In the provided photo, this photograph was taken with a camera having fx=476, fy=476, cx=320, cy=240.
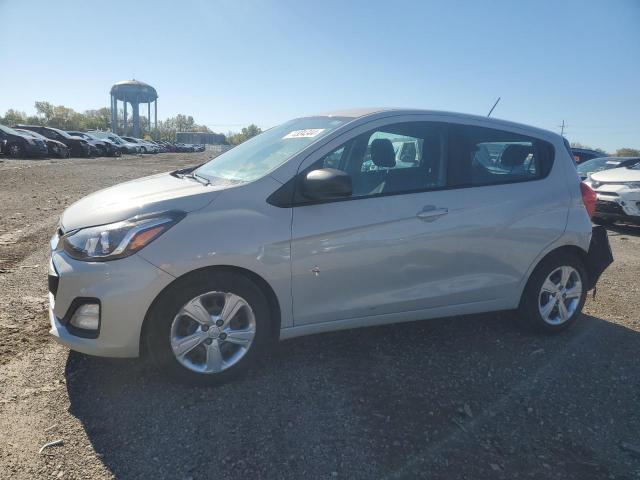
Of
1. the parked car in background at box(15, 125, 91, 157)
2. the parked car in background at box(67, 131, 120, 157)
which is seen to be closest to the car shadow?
the parked car in background at box(15, 125, 91, 157)

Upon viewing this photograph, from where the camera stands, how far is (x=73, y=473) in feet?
7.03

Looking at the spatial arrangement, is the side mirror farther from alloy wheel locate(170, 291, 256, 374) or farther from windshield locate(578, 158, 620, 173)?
windshield locate(578, 158, 620, 173)

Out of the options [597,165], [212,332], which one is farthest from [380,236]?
[597,165]

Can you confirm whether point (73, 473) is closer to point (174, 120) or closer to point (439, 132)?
point (439, 132)

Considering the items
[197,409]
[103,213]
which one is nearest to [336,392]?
[197,409]

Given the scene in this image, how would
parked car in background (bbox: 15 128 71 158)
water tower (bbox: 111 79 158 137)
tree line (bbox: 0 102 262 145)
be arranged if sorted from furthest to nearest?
water tower (bbox: 111 79 158 137) → tree line (bbox: 0 102 262 145) → parked car in background (bbox: 15 128 71 158)

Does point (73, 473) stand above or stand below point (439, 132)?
below

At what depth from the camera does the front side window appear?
3227mm

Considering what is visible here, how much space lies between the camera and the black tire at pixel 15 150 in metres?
20.2

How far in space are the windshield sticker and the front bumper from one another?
1421 millimetres

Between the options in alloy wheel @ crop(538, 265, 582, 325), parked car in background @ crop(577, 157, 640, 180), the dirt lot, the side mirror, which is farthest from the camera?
parked car in background @ crop(577, 157, 640, 180)

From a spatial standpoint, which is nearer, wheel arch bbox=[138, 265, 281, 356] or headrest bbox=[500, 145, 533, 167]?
wheel arch bbox=[138, 265, 281, 356]

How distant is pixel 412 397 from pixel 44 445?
1.99 m

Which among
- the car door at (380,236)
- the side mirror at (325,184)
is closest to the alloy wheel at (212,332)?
the car door at (380,236)
